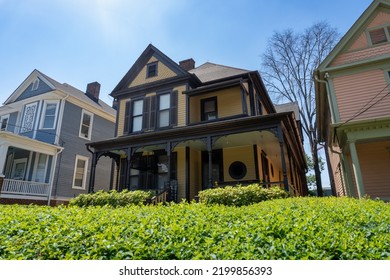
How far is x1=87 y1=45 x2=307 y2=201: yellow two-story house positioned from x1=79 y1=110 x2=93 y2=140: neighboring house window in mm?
4332

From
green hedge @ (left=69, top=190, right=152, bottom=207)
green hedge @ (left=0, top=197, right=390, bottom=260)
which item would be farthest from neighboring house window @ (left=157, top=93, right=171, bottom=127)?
green hedge @ (left=0, top=197, right=390, bottom=260)

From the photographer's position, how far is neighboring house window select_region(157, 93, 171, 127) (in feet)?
45.3

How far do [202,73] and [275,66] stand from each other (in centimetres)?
981

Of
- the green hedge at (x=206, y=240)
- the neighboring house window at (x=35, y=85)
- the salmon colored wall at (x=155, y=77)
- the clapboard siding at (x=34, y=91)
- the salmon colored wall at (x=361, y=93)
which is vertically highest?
the neighboring house window at (x=35, y=85)

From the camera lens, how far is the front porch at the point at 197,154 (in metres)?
10.5

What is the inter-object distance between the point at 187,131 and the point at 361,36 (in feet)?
29.0

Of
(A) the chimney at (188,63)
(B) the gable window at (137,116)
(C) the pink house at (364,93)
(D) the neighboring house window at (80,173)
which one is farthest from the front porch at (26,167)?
(C) the pink house at (364,93)

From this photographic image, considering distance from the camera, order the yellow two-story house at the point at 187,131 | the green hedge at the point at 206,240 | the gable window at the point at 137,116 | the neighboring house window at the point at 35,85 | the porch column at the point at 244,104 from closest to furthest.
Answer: the green hedge at the point at 206,240 < the yellow two-story house at the point at 187,131 < the porch column at the point at 244,104 < the gable window at the point at 137,116 < the neighboring house window at the point at 35,85

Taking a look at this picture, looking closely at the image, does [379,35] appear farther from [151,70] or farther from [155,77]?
[151,70]

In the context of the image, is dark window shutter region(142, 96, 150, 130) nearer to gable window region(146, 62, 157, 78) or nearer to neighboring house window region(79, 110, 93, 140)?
gable window region(146, 62, 157, 78)

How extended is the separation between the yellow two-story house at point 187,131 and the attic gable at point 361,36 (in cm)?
331

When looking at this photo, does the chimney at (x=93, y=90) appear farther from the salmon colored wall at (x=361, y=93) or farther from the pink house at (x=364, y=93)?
the salmon colored wall at (x=361, y=93)
